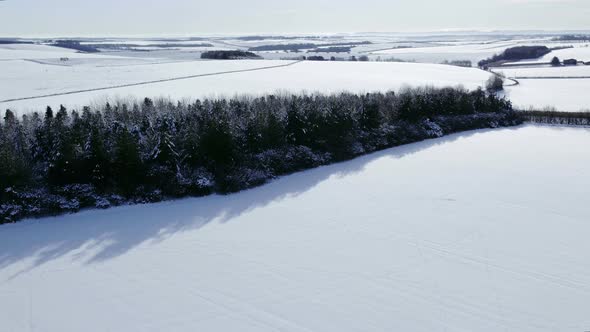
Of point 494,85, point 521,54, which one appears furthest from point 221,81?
point 521,54

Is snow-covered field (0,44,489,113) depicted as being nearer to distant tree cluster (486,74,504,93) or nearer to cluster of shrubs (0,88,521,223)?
distant tree cluster (486,74,504,93)

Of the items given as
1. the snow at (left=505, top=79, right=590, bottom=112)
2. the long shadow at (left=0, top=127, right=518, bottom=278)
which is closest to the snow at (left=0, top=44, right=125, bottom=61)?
the snow at (left=505, top=79, right=590, bottom=112)

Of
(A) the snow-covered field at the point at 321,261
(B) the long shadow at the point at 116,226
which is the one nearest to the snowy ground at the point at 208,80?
(B) the long shadow at the point at 116,226

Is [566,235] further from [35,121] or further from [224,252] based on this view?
[35,121]

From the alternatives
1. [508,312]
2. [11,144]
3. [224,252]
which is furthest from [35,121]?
[508,312]

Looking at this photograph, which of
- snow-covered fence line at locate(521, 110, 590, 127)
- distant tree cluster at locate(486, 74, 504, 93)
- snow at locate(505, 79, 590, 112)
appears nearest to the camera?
snow-covered fence line at locate(521, 110, 590, 127)
